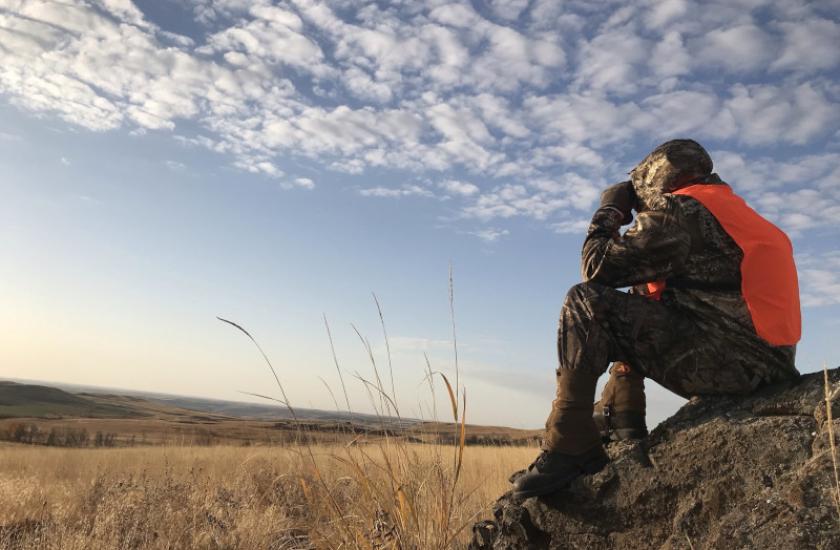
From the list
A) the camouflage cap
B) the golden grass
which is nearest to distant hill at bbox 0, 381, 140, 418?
the golden grass

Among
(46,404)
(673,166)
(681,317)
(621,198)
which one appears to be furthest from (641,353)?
(46,404)

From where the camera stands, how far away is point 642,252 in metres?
2.89

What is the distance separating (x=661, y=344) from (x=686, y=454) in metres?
0.54

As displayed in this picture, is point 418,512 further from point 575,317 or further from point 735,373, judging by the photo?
point 735,373

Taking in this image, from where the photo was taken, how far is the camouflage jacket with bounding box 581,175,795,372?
2.82 metres

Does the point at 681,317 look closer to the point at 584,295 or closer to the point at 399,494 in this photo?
the point at 584,295

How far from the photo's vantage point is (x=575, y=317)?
289cm

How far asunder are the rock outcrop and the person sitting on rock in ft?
0.40

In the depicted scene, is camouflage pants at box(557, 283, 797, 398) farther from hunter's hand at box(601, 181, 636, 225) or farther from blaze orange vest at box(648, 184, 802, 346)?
hunter's hand at box(601, 181, 636, 225)

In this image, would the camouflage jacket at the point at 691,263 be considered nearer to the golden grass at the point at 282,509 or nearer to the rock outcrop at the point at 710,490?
the rock outcrop at the point at 710,490

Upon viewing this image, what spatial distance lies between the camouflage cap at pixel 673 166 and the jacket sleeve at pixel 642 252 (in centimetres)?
20

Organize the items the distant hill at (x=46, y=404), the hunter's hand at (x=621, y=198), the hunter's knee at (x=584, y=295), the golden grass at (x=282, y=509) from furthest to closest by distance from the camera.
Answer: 1. the distant hill at (x=46, y=404)
2. the hunter's hand at (x=621, y=198)
3. the golden grass at (x=282, y=509)
4. the hunter's knee at (x=584, y=295)

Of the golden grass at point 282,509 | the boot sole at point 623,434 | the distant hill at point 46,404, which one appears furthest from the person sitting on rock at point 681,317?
the distant hill at point 46,404

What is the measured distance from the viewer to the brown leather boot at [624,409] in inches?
125
